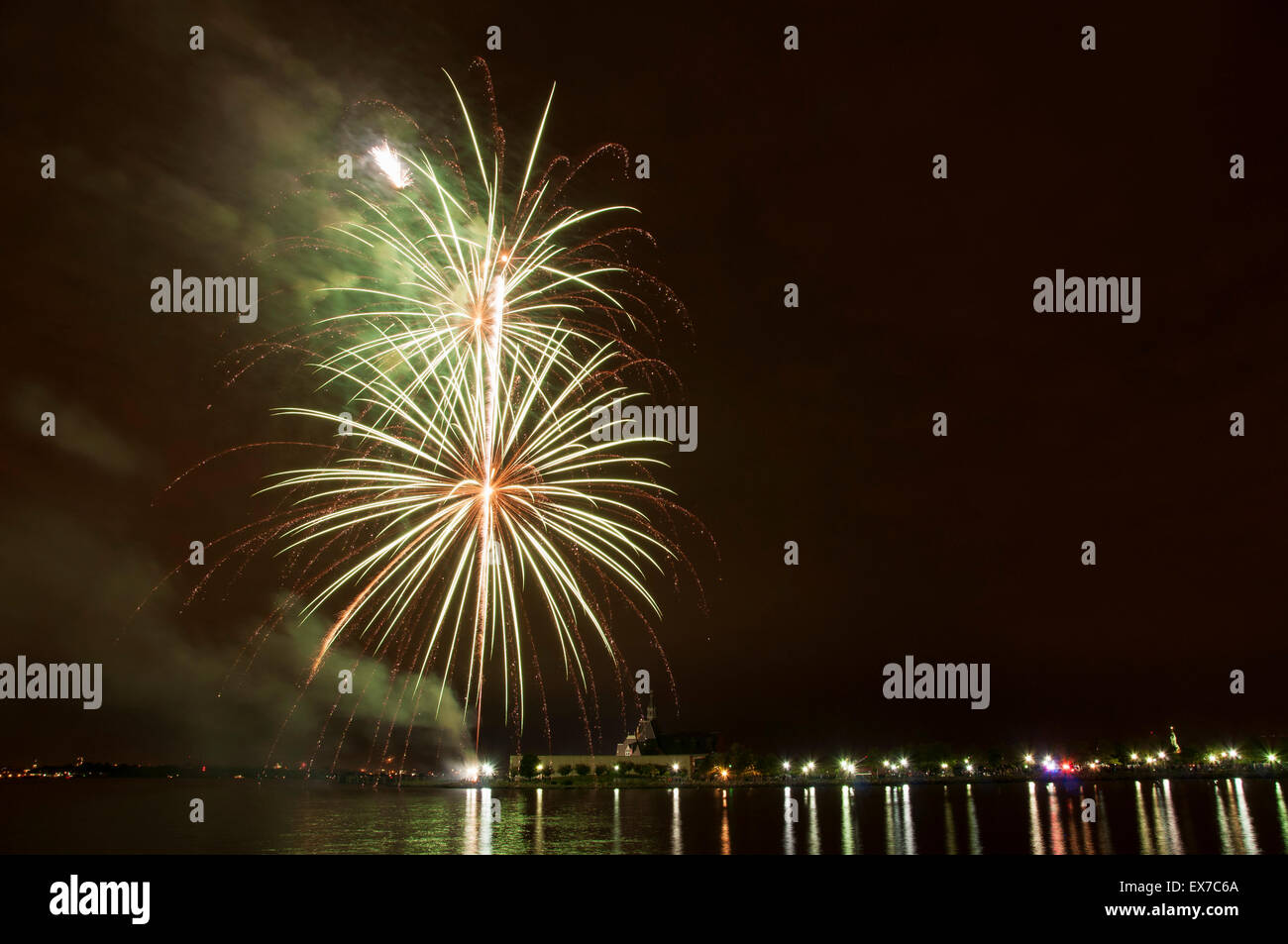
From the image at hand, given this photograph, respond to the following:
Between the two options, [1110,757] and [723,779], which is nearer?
[723,779]

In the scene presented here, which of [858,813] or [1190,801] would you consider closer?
[858,813]

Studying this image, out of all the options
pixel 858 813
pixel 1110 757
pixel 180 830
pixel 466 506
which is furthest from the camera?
pixel 1110 757
